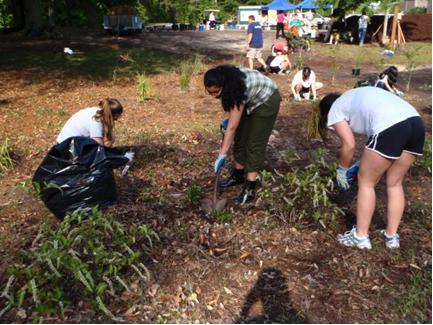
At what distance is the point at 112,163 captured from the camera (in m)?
3.24

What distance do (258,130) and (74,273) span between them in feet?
6.17

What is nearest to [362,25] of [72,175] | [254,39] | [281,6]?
[254,39]

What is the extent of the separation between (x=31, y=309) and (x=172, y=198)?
1655 mm

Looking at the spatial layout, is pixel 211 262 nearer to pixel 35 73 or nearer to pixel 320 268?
pixel 320 268

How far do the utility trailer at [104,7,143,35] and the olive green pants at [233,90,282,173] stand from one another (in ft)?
55.9

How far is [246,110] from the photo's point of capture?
3416 mm

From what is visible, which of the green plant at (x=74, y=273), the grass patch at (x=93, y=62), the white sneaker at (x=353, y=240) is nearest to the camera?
the green plant at (x=74, y=273)

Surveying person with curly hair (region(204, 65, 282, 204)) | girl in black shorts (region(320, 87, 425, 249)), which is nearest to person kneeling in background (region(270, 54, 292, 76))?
person with curly hair (region(204, 65, 282, 204))

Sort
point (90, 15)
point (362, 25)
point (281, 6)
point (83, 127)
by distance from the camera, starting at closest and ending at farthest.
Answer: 1. point (83, 127)
2. point (362, 25)
3. point (90, 15)
4. point (281, 6)

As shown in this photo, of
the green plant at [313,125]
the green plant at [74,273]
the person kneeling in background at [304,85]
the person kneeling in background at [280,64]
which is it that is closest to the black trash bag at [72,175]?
the green plant at [74,273]

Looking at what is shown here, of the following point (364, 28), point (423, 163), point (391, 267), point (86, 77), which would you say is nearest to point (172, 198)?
point (391, 267)

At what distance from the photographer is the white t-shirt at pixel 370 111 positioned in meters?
2.46

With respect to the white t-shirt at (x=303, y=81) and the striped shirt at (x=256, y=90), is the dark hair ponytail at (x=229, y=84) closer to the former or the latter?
the striped shirt at (x=256, y=90)

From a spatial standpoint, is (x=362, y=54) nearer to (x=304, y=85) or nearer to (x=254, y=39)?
(x=254, y=39)
